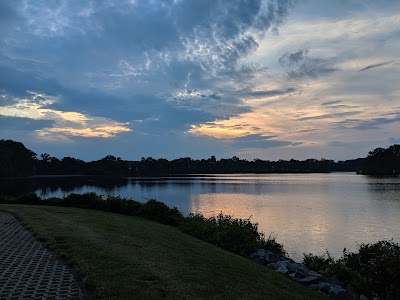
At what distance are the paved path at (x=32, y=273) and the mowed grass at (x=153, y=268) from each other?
0.33 m

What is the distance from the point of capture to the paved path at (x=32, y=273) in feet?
22.5

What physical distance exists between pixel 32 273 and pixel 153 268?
8.90ft

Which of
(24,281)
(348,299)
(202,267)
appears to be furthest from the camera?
(348,299)

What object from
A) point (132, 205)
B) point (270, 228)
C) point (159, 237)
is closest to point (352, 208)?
point (270, 228)

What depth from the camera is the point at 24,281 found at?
7.59 metres

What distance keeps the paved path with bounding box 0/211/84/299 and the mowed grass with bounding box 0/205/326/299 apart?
1.09ft

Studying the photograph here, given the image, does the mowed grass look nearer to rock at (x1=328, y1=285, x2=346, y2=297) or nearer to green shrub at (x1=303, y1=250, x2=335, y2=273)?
rock at (x1=328, y1=285, x2=346, y2=297)

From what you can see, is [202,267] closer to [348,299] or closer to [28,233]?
[348,299]

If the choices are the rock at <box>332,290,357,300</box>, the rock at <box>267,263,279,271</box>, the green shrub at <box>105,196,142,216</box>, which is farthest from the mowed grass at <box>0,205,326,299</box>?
the green shrub at <box>105,196,142,216</box>

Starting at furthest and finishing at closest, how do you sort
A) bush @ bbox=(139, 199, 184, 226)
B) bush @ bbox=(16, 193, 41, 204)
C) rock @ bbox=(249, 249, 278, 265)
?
bush @ bbox=(16, 193, 41, 204) → bush @ bbox=(139, 199, 184, 226) → rock @ bbox=(249, 249, 278, 265)

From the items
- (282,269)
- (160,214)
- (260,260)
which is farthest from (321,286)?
(160,214)

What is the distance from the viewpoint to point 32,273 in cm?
818

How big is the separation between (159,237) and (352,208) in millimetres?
29782

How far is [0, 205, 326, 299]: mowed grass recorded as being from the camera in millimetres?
7449
